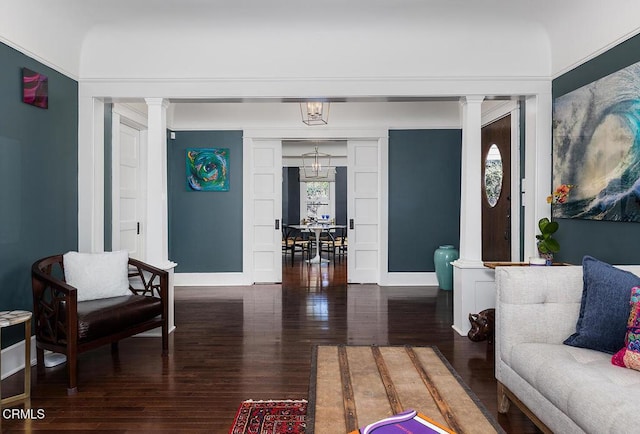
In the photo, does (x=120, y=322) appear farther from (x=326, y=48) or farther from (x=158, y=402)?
(x=326, y=48)

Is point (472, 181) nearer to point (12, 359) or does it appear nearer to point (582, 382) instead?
Answer: point (582, 382)

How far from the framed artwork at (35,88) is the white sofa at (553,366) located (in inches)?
148

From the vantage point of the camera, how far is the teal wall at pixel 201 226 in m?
6.59

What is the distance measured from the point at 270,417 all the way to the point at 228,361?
105cm

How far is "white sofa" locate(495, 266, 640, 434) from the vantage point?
64.4 inches

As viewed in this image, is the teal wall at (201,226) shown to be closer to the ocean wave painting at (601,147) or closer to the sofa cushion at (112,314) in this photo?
the sofa cushion at (112,314)

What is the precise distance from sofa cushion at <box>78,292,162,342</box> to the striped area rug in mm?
1715

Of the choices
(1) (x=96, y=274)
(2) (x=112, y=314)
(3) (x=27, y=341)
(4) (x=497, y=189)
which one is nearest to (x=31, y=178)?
(1) (x=96, y=274)

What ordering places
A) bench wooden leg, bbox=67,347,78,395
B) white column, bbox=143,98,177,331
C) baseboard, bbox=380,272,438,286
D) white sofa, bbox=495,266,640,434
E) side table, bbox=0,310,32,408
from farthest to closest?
1. baseboard, bbox=380,272,438,286
2. white column, bbox=143,98,177,331
3. bench wooden leg, bbox=67,347,78,395
4. side table, bbox=0,310,32,408
5. white sofa, bbox=495,266,640,434

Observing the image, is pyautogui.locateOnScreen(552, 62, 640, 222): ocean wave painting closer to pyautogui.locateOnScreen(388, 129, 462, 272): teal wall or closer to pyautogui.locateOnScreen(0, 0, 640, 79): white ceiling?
pyautogui.locateOnScreen(0, 0, 640, 79): white ceiling

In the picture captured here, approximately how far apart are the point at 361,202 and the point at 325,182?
6831 mm

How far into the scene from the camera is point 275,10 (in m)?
3.68

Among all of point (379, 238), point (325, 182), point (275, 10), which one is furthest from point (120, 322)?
point (325, 182)

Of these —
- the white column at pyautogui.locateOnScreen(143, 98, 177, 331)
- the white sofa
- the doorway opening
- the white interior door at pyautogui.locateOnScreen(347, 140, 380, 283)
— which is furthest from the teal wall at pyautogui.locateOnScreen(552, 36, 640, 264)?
the doorway opening
